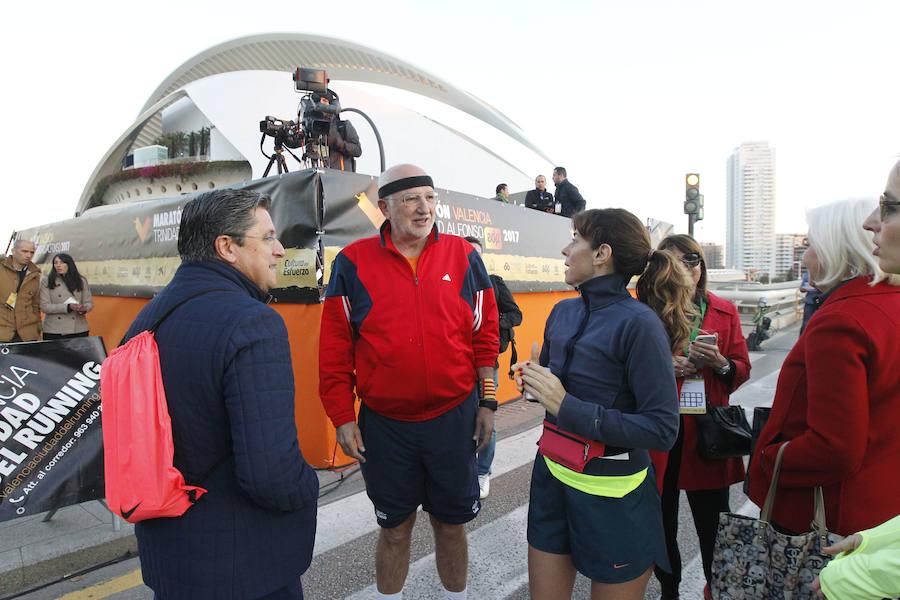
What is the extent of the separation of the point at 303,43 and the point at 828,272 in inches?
1882

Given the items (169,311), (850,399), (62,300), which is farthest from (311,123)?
(850,399)

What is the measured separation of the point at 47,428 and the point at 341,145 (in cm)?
353

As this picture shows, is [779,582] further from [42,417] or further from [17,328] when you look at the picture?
→ [17,328]

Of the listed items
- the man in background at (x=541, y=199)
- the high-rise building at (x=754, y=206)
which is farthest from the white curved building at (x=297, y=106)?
the high-rise building at (x=754, y=206)

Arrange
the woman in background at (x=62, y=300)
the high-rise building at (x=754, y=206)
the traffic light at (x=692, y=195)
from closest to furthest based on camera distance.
→ the woman in background at (x=62, y=300) → the traffic light at (x=692, y=195) → the high-rise building at (x=754, y=206)

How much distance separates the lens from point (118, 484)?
1267 millimetres

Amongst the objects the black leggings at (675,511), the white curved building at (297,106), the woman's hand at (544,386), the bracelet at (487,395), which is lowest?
the black leggings at (675,511)

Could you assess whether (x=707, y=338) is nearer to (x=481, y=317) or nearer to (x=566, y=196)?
(x=481, y=317)

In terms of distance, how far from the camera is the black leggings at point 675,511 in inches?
91.1

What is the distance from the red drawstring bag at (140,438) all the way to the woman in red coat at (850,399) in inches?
69.7

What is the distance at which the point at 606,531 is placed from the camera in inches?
62.8

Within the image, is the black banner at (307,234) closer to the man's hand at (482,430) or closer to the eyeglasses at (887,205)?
the man's hand at (482,430)

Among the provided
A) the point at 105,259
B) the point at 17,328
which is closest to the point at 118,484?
the point at 17,328

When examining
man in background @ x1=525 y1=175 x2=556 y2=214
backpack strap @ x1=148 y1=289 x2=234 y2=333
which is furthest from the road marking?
man in background @ x1=525 y1=175 x2=556 y2=214
